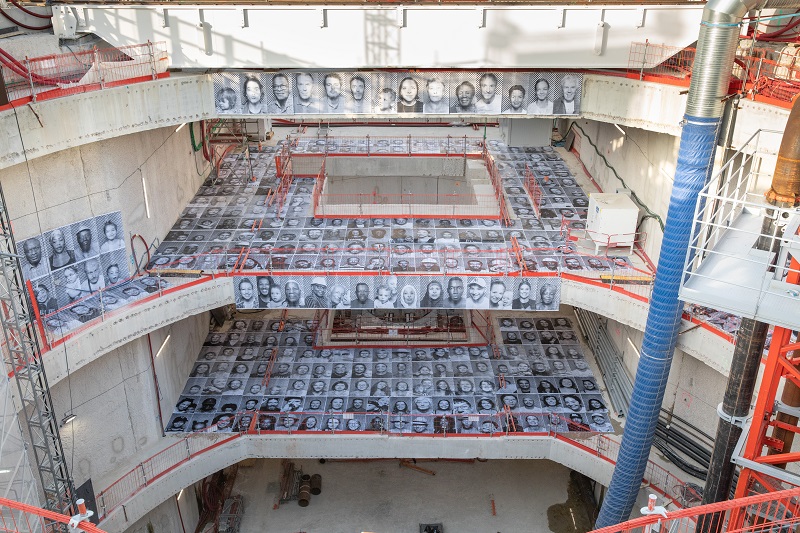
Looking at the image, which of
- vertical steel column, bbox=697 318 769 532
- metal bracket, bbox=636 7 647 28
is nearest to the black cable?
metal bracket, bbox=636 7 647 28

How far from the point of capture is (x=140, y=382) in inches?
727

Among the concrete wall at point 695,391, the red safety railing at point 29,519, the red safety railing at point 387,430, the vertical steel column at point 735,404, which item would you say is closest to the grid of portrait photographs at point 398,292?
the red safety railing at point 387,430

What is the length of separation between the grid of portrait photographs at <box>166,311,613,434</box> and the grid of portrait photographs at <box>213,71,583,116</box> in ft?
23.8

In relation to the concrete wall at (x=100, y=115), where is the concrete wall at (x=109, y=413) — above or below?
below

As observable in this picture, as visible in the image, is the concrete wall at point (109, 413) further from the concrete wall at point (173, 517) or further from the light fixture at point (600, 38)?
the light fixture at point (600, 38)

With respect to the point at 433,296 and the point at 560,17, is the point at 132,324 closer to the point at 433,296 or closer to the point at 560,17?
the point at 433,296

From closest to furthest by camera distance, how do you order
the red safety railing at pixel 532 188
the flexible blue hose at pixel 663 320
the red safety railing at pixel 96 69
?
the flexible blue hose at pixel 663 320
the red safety railing at pixel 96 69
the red safety railing at pixel 532 188

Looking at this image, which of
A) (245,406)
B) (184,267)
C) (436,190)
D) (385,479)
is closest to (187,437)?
(245,406)

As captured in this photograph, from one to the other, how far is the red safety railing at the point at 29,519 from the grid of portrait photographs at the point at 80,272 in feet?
13.0

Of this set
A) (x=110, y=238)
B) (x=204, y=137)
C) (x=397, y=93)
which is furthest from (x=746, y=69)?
(x=204, y=137)

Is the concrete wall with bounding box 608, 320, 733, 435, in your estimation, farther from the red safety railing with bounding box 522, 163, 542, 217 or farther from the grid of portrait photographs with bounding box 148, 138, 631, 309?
the red safety railing with bounding box 522, 163, 542, 217

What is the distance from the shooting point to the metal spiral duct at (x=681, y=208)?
41.1 feet

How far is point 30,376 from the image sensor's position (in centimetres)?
1371

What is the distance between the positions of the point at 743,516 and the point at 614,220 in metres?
9.86
